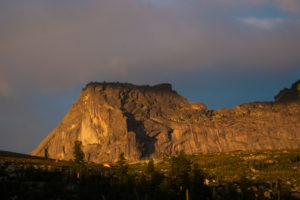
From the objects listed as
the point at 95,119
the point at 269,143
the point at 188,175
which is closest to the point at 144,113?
the point at 95,119

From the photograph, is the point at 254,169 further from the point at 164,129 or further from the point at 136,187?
the point at 164,129

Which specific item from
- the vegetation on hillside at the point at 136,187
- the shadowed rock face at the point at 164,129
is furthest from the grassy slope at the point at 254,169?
the shadowed rock face at the point at 164,129

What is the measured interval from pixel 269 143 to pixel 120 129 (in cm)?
8316

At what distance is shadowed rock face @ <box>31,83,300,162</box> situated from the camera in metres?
169

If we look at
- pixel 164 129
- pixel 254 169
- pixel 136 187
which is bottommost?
pixel 136 187

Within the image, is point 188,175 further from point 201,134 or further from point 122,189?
point 201,134

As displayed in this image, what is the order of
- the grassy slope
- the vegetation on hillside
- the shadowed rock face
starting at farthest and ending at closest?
the shadowed rock face < the grassy slope < the vegetation on hillside

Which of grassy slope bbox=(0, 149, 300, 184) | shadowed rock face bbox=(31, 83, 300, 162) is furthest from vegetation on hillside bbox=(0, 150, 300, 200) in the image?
shadowed rock face bbox=(31, 83, 300, 162)

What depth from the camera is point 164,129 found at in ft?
596

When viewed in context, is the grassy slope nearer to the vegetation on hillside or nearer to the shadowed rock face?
the vegetation on hillside

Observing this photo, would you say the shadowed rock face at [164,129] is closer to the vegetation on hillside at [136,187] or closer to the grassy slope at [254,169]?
the grassy slope at [254,169]

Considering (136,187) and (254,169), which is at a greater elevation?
(254,169)

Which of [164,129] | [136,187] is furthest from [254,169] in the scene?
[164,129]

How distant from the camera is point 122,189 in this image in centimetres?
4741
